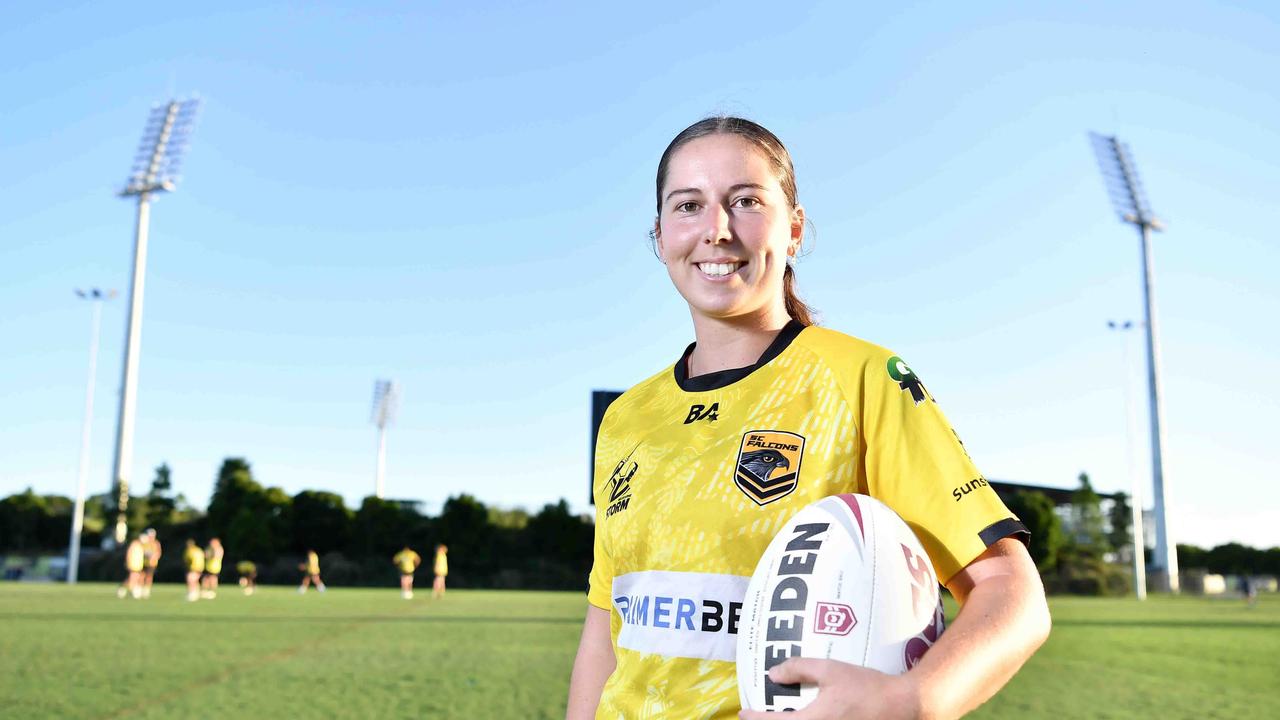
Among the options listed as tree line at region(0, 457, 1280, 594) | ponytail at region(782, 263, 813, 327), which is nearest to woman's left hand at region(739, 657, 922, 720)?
ponytail at region(782, 263, 813, 327)

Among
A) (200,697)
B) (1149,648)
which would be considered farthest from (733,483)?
(1149,648)

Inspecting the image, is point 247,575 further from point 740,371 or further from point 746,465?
point 746,465

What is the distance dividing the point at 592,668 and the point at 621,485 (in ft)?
1.35

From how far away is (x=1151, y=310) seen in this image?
2055 inches

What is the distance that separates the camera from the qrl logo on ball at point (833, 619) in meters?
1.39

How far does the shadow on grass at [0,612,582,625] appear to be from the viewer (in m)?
18.5

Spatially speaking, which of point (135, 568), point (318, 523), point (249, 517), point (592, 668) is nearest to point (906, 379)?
point (592, 668)

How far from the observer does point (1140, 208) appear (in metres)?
54.5

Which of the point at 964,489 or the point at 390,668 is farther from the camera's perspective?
the point at 390,668

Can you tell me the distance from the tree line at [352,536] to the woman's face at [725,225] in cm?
4718

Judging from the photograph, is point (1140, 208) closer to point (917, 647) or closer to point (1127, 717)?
point (1127, 717)

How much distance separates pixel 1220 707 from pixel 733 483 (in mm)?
9662

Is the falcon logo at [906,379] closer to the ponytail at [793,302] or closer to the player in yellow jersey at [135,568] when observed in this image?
the ponytail at [793,302]

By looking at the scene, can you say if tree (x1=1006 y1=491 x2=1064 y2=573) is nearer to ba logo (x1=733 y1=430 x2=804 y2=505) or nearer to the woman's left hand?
ba logo (x1=733 y1=430 x2=804 y2=505)
